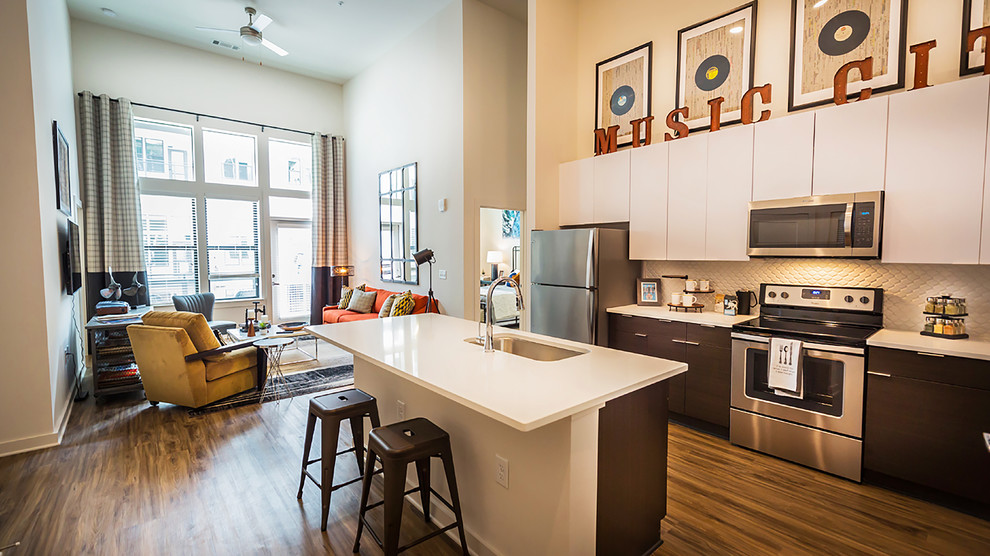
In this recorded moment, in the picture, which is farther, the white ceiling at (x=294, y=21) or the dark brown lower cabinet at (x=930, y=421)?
the white ceiling at (x=294, y=21)

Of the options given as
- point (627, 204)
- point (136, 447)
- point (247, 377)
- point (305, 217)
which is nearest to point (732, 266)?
point (627, 204)

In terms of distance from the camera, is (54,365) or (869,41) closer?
(869,41)

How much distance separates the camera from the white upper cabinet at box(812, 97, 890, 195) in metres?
2.68

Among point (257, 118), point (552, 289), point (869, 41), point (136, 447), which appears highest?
point (257, 118)

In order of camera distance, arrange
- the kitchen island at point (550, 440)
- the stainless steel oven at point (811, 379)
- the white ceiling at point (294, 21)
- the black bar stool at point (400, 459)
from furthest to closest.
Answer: the white ceiling at point (294, 21), the stainless steel oven at point (811, 379), the black bar stool at point (400, 459), the kitchen island at point (550, 440)

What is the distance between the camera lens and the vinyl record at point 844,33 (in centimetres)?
293

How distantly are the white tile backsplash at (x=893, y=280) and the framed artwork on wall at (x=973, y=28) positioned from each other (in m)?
1.16

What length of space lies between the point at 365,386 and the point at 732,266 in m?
3.05

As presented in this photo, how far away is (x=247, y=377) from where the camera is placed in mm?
4223

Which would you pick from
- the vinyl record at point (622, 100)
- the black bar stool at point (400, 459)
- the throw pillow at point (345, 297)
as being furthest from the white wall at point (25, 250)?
the vinyl record at point (622, 100)

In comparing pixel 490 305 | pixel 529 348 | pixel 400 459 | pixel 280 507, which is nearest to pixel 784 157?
pixel 529 348

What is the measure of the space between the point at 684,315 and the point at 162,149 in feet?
24.2

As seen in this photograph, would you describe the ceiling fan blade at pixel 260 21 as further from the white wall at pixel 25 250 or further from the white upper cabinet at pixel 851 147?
the white upper cabinet at pixel 851 147

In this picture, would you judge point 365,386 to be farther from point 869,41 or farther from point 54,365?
point 869,41
